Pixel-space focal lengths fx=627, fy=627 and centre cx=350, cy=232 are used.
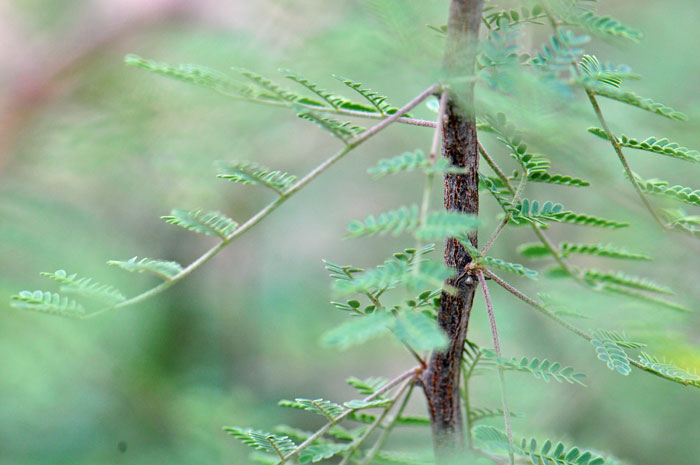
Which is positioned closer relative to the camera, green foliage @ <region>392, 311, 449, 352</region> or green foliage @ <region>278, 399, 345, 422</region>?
green foliage @ <region>392, 311, 449, 352</region>

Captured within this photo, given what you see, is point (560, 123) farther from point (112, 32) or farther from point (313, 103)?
point (112, 32)

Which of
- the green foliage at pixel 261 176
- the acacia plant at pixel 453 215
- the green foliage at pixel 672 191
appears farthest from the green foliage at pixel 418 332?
the green foliage at pixel 672 191

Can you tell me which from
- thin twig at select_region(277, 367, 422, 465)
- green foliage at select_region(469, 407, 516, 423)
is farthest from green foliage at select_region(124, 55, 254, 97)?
green foliage at select_region(469, 407, 516, 423)

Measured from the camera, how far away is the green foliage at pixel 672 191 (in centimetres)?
38

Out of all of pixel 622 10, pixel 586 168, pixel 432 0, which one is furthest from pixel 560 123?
pixel 622 10

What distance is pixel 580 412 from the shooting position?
49.3 inches

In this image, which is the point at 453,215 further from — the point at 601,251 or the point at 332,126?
the point at 601,251

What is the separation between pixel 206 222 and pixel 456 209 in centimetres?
14

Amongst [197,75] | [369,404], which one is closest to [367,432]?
[369,404]

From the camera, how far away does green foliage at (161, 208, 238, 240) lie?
1.14 ft

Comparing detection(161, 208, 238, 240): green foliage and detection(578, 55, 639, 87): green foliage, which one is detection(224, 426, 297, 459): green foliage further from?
detection(578, 55, 639, 87): green foliage

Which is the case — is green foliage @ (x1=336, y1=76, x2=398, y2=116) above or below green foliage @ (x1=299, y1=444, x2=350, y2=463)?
above

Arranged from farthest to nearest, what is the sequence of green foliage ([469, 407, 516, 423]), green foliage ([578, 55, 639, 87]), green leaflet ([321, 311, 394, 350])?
1. green foliage ([469, 407, 516, 423])
2. green foliage ([578, 55, 639, 87])
3. green leaflet ([321, 311, 394, 350])

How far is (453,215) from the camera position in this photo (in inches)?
11.5
